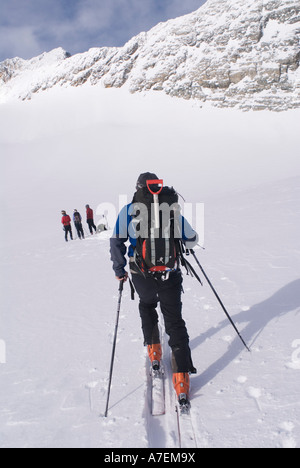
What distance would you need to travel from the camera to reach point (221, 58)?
64.5 m

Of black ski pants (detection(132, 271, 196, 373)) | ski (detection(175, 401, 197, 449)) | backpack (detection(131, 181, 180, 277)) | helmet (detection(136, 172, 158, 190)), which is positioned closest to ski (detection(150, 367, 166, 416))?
ski (detection(175, 401, 197, 449))

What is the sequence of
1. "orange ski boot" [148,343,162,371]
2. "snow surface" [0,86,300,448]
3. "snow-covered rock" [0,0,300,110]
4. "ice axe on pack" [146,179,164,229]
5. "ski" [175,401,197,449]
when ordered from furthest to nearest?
1. "snow-covered rock" [0,0,300,110]
2. "orange ski boot" [148,343,162,371]
3. "ice axe on pack" [146,179,164,229]
4. "snow surface" [0,86,300,448]
5. "ski" [175,401,197,449]

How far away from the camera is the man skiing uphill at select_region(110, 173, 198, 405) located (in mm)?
3020

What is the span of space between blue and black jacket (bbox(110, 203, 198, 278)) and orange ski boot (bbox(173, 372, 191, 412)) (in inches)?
46.2

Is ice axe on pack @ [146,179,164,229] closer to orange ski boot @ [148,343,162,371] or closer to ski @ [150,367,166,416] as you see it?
orange ski boot @ [148,343,162,371]

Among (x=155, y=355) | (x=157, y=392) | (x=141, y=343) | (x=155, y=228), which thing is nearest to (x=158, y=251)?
(x=155, y=228)

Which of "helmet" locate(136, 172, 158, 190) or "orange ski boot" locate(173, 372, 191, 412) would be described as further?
"helmet" locate(136, 172, 158, 190)

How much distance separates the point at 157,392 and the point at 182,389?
13.0 inches

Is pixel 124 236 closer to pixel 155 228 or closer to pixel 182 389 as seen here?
pixel 155 228

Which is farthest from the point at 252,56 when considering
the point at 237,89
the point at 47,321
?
the point at 47,321

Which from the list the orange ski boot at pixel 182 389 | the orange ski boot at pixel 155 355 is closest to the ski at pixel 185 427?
the orange ski boot at pixel 182 389

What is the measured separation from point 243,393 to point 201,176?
1191 inches

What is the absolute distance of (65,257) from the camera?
9.94 meters

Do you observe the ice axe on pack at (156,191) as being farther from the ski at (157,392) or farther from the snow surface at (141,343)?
the snow surface at (141,343)
